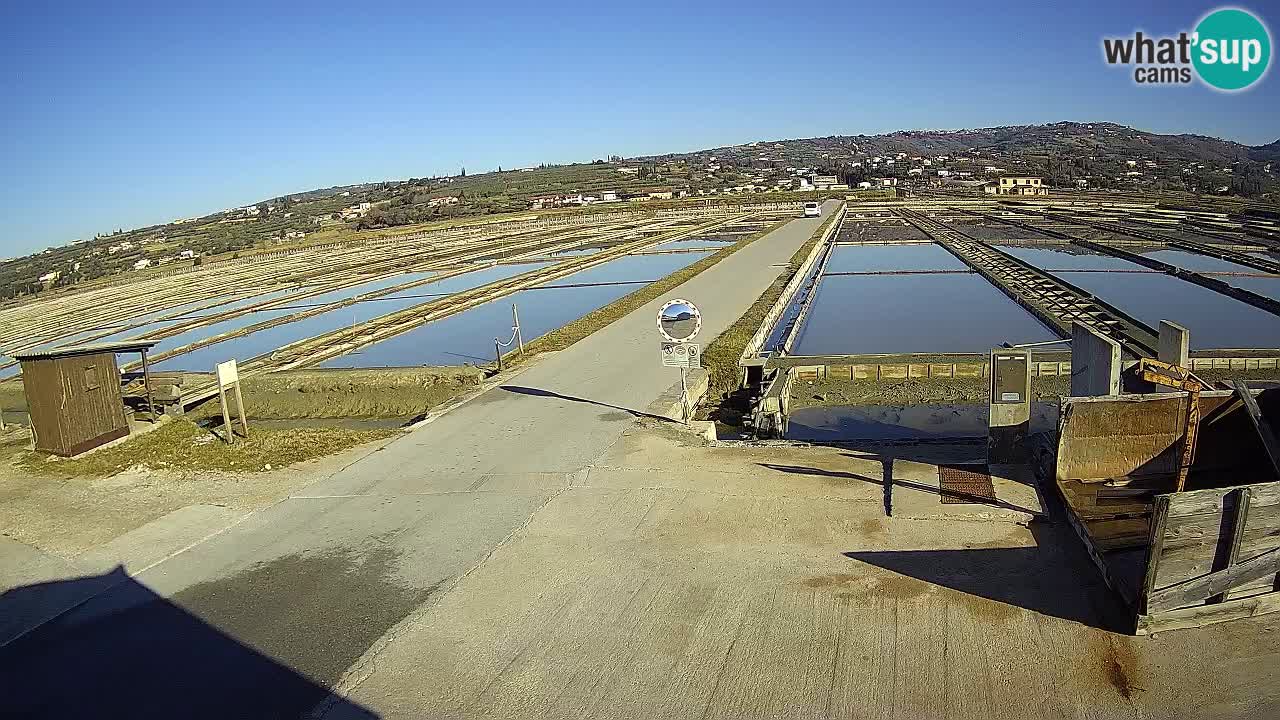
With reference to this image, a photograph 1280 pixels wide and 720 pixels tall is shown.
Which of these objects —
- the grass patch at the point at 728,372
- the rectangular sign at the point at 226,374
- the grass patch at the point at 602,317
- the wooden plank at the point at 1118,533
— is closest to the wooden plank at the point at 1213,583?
the wooden plank at the point at 1118,533

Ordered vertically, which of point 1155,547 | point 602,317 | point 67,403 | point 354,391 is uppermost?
point 67,403

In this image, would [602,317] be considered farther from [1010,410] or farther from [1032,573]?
[1032,573]

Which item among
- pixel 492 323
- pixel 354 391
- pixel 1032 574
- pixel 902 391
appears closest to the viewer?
pixel 1032 574

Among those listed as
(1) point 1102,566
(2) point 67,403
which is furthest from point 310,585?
(2) point 67,403

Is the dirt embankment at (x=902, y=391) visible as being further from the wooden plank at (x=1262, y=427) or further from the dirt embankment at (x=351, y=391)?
the wooden plank at (x=1262, y=427)

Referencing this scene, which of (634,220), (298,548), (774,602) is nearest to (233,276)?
(634,220)

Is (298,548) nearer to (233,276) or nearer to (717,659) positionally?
(717,659)
